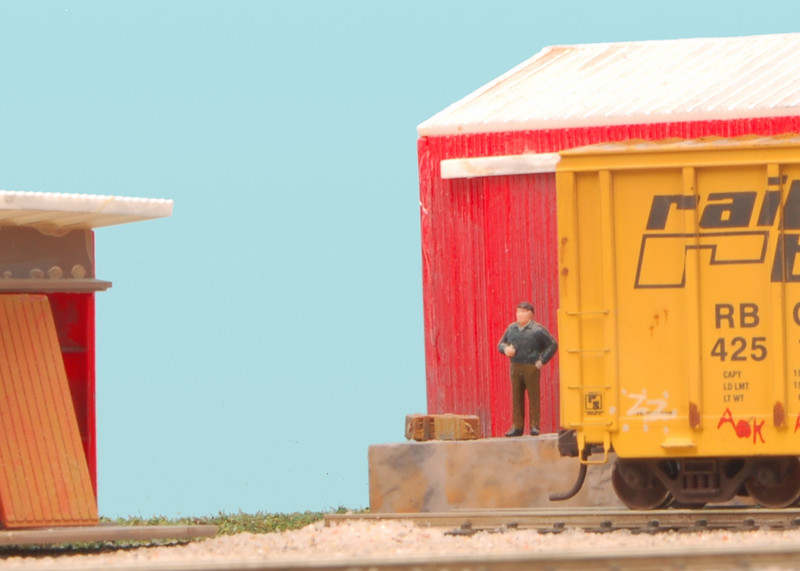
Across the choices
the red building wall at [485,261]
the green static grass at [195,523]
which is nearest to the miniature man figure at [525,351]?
the red building wall at [485,261]

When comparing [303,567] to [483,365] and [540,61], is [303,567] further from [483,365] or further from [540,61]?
[540,61]

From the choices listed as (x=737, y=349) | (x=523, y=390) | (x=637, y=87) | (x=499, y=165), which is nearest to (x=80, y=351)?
(x=523, y=390)

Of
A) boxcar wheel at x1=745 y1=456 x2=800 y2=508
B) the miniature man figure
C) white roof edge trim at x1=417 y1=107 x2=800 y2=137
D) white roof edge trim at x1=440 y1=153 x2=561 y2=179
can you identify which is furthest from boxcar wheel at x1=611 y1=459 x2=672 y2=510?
white roof edge trim at x1=417 y1=107 x2=800 y2=137

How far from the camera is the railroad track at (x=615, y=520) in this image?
42.7 ft

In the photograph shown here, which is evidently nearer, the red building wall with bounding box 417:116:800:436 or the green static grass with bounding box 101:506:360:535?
the green static grass with bounding box 101:506:360:535

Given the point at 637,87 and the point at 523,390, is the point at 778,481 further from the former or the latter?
the point at 637,87

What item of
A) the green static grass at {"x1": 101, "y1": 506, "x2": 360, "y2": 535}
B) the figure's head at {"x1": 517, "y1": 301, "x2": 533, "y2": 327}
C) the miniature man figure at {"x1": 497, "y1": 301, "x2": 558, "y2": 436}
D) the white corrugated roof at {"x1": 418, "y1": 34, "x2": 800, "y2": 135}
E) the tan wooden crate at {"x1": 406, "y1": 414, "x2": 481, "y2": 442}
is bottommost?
the green static grass at {"x1": 101, "y1": 506, "x2": 360, "y2": 535}

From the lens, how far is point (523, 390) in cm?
1833

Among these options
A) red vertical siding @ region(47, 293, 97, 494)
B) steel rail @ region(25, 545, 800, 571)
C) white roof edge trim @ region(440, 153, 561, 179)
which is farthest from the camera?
white roof edge trim @ region(440, 153, 561, 179)

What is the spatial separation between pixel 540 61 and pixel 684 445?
10.2 metres

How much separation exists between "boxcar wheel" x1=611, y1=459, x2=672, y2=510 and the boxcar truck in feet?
1.59

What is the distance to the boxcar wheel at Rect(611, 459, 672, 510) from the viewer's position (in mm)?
14383

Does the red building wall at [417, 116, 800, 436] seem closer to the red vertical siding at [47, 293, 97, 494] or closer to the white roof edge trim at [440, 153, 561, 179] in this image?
the white roof edge trim at [440, 153, 561, 179]

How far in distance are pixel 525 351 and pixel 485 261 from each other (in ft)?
8.48
